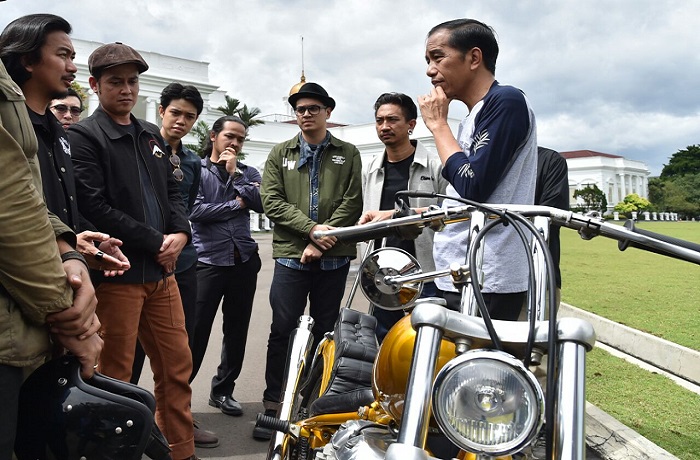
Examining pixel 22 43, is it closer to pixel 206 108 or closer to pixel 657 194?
pixel 206 108

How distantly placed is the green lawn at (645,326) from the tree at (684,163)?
87599 millimetres

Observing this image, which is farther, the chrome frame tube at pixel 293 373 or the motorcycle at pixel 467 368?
the chrome frame tube at pixel 293 373

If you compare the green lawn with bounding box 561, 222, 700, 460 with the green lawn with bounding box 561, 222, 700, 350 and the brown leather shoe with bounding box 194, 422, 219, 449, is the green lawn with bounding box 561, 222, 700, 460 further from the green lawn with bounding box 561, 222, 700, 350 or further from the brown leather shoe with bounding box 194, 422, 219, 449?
the brown leather shoe with bounding box 194, 422, 219, 449

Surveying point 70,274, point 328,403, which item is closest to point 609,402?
point 328,403

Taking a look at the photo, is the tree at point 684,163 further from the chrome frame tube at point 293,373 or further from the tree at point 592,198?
the chrome frame tube at point 293,373

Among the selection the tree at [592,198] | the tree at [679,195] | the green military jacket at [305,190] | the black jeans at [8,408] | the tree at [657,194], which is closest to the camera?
the black jeans at [8,408]

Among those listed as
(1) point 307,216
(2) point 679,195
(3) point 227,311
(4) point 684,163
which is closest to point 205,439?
(3) point 227,311

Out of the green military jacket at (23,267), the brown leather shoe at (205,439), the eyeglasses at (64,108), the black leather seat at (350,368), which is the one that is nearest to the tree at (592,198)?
the eyeglasses at (64,108)

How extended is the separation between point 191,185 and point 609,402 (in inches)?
119

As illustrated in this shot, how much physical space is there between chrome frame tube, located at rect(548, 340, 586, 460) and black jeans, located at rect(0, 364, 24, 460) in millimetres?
1240

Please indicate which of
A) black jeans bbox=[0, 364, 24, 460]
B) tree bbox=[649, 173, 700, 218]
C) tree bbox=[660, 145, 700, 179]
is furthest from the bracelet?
tree bbox=[660, 145, 700, 179]

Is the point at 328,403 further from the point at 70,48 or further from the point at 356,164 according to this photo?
the point at 356,164

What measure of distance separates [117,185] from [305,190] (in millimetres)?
1401

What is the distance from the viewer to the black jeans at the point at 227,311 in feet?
13.5
